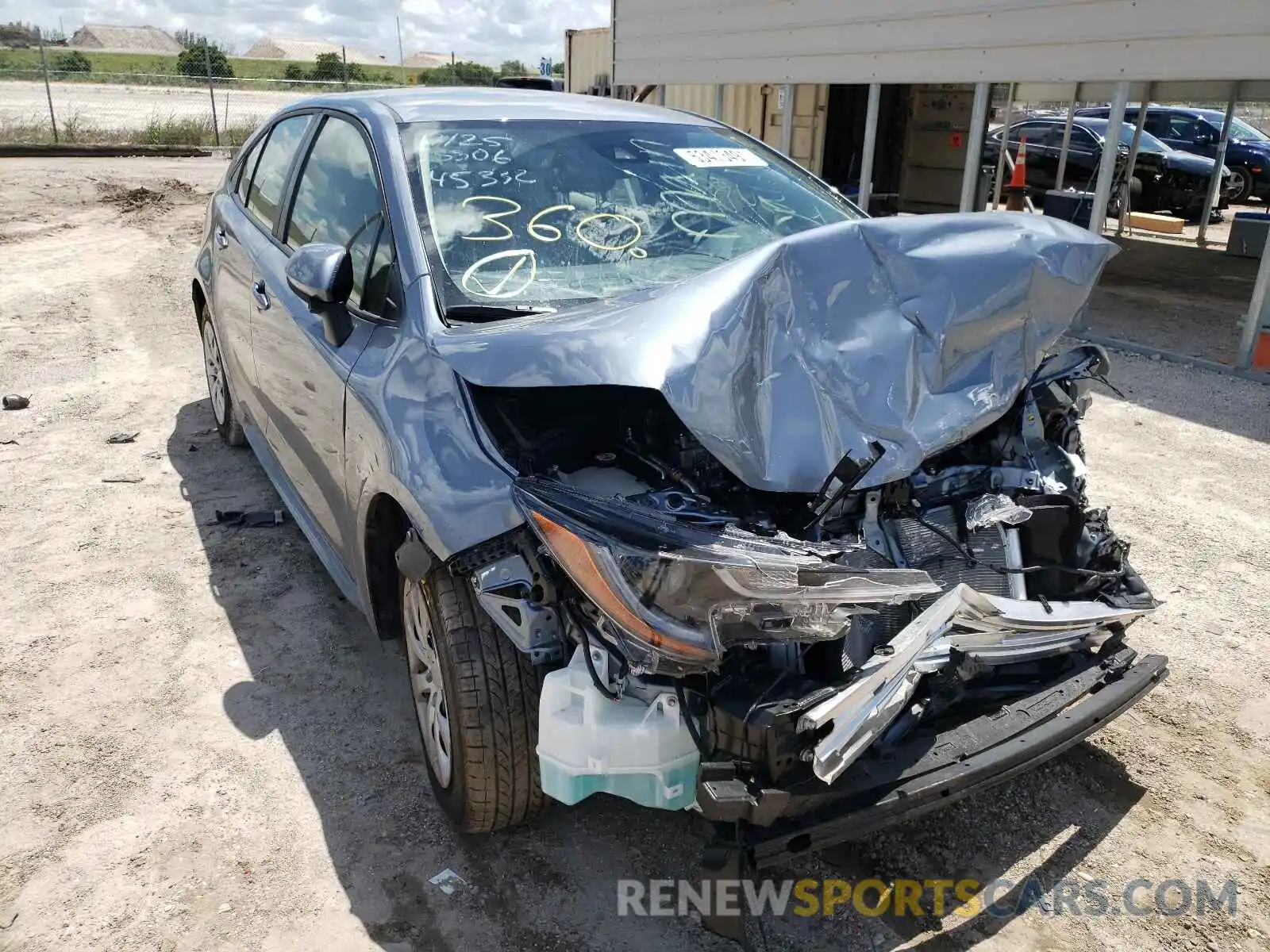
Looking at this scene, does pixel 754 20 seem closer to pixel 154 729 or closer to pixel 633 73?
pixel 633 73

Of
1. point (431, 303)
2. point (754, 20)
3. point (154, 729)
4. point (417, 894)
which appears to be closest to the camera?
point (417, 894)

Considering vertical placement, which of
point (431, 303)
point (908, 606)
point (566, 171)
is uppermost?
point (566, 171)

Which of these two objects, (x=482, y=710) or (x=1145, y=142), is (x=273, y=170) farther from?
(x=1145, y=142)

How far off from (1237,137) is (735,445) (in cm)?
1823

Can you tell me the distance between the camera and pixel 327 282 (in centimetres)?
279

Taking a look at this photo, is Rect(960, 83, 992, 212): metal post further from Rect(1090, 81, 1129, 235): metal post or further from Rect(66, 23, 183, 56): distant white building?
Rect(66, 23, 183, 56): distant white building

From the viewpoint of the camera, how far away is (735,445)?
2.31 m

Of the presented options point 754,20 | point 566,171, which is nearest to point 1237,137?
point 754,20

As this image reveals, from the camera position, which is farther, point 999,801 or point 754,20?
point 754,20

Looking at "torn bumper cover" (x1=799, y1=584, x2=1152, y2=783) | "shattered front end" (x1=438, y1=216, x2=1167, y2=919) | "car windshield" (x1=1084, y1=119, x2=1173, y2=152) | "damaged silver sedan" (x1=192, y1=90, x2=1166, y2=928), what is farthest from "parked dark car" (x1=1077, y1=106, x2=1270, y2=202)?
"torn bumper cover" (x1=799, y1=584, x2=1152, y2=783)

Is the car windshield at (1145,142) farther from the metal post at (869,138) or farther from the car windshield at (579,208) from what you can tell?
the car windshield at (579,208)

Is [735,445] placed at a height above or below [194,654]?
above

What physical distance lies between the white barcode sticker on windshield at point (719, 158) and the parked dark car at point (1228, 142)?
14995mm

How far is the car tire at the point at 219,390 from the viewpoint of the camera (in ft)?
16.5
